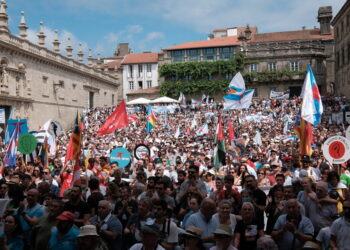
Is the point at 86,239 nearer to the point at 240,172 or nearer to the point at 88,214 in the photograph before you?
the point at 88,214

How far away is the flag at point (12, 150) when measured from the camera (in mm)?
13504

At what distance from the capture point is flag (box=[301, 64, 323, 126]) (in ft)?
40.8

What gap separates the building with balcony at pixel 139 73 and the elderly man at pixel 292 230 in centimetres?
5999

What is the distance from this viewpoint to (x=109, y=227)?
5527mm

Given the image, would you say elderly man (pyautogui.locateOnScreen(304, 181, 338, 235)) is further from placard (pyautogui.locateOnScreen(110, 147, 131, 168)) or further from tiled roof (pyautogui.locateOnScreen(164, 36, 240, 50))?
→ tiled roof (pyautogui.locateOnScreen(164, 36, 240, 50))

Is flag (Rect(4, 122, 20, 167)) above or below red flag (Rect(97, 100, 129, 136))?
below

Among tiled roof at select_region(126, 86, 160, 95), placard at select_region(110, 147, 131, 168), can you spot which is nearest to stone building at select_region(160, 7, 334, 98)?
tiled roof at select_region(126, 86, 160, 95)

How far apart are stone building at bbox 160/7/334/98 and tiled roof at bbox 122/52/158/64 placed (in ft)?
17.4

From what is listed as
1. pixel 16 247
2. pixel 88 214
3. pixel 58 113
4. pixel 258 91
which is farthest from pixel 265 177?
pixel 258 91

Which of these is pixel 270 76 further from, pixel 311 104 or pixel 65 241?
pixel 65 241

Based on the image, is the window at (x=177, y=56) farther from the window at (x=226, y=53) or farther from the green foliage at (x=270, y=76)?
the green foliage at (x=270, y=76)

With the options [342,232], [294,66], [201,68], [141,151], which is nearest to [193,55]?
[201,68]

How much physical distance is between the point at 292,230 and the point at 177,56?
186 feet

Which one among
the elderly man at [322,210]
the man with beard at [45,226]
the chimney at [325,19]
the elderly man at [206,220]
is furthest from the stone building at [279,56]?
the man with beard at [45,226]
